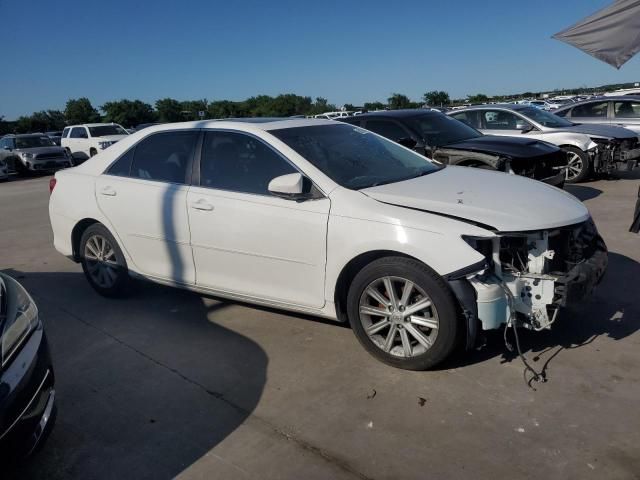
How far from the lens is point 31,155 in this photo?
19094mm

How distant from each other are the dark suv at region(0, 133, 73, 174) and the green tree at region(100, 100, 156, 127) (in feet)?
114

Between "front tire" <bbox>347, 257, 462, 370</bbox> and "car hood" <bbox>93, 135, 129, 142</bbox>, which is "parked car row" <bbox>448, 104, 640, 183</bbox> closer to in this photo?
"front tire" <bbox>347, 257, 462, 370</bbox>

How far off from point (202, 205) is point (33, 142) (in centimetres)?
1921

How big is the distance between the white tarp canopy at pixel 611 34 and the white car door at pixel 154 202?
15.2 feet

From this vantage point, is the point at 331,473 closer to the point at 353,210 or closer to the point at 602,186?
the point at 353,210

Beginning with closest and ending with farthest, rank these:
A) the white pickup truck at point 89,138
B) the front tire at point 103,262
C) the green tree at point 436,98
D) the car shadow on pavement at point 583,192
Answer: the front tire at point 103,262 → the car shadow on pavement at point 583,192 → the white pickup truck at point 89,138 → the green tree at point 436,98

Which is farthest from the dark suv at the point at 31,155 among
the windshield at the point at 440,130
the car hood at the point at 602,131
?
the car hood at the point at 602,131

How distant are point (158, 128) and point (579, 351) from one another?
377cm

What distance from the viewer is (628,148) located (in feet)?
32.7

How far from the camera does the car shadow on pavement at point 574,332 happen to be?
11.9ft

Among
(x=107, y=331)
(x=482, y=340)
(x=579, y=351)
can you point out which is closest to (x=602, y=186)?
(x=579, y=351)

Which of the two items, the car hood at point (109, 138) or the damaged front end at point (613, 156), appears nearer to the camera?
the damaged front end at point (613, 156)

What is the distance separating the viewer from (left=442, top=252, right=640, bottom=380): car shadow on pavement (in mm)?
3621

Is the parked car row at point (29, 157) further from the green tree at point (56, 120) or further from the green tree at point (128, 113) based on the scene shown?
the green tree at point (56, 120)
